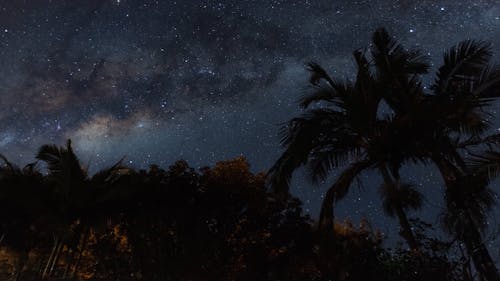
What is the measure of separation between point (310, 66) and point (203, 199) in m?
9.25

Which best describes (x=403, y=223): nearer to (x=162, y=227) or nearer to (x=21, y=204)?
(x=162, y=227)

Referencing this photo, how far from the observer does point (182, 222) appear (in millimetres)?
16703

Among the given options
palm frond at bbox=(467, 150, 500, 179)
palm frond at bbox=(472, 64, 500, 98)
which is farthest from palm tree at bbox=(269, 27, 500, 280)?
palm frond at bbox=(467, 150, 500, 179)

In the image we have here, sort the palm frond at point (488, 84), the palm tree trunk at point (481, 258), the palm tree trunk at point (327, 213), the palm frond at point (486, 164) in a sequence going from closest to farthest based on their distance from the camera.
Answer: the palm frond at point (486, 164)
the palm tree trunk at point (481, 258)
the palm frond at point (488, 84)
the palm tree trunk at point (327, 213)

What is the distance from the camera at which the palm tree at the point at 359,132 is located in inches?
337

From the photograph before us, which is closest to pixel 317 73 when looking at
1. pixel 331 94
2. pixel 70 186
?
pixel 331 94

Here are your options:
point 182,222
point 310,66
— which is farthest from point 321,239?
point 182,222

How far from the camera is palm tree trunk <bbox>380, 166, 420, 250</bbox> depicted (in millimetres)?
8625

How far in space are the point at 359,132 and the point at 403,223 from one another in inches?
74.7

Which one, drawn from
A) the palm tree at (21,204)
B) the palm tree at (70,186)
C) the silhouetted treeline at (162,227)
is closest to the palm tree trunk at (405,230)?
the silhouetted treeline at (162,227)

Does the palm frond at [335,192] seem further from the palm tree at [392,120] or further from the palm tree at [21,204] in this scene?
the palm tree at [21,204]

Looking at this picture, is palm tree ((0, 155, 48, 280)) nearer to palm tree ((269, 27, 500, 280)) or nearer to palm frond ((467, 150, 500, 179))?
palm tree ((269, 27, 500, 280))

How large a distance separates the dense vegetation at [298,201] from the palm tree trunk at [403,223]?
0.08 ft

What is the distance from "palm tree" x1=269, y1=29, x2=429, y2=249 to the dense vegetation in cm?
2
